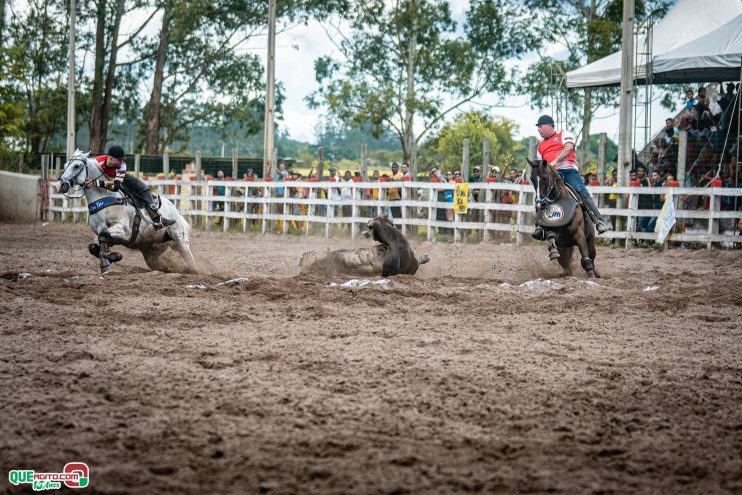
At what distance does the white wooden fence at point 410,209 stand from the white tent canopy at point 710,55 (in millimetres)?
3449

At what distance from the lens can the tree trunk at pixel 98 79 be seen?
Answer: 4512cm

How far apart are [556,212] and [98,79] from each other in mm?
38850

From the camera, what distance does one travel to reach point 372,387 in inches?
220

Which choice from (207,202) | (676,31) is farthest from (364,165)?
(676,31)

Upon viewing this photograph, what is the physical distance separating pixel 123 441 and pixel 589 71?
2042 centimetres

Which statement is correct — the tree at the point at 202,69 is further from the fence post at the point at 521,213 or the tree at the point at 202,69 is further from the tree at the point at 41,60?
the fence post at the point at 521,213

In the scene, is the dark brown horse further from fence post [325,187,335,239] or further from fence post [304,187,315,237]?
fence post [304,187,315,237]

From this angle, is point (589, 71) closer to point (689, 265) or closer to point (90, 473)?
point (689, 265)

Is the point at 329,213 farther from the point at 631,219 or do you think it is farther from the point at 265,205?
the point at 631,219

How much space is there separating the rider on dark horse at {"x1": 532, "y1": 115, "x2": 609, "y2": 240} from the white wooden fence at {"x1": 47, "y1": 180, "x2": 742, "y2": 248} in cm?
631

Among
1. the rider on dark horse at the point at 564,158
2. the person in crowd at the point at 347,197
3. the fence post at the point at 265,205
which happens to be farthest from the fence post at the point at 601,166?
the fence post at the point at 265,205

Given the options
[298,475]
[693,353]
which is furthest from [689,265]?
[298,475]

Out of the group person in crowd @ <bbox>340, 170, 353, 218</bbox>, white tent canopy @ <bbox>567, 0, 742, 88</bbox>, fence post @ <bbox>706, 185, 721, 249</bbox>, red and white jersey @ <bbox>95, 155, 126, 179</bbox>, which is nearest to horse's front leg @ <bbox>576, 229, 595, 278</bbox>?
fence post @ <bbox>706, 185, 721, 249</bbox>

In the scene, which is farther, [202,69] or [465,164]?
[202,69]
